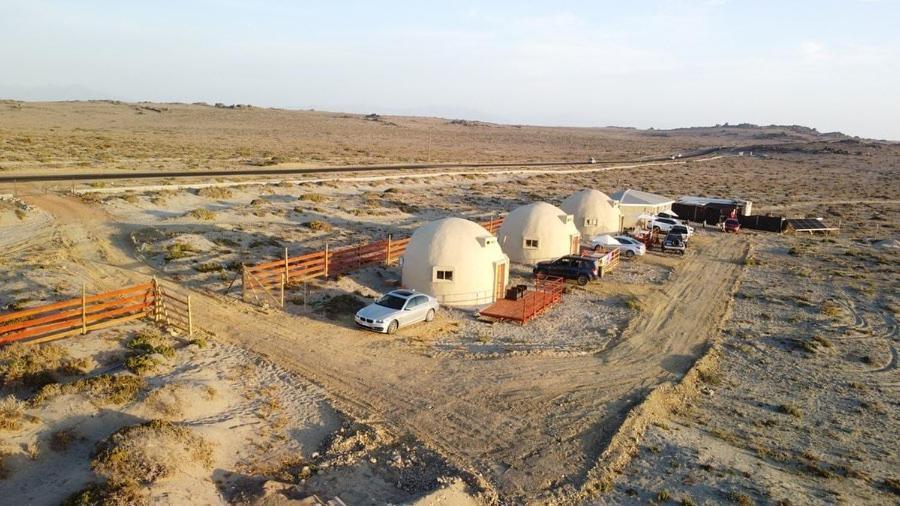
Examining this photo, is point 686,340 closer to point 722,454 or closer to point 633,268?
point 722,454

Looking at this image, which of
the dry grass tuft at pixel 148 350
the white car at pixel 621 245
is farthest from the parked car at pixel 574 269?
the dry grass tuft at pixel 148 350

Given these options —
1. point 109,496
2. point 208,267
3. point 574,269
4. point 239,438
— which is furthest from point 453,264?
point 109,496

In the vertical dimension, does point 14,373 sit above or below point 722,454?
above

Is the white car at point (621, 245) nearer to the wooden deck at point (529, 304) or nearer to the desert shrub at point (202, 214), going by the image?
the wooden deck at point (529, 304)

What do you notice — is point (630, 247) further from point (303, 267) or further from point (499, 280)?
point (303, 267)

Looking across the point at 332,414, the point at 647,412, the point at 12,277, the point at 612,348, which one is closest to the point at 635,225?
the point at 612,348
